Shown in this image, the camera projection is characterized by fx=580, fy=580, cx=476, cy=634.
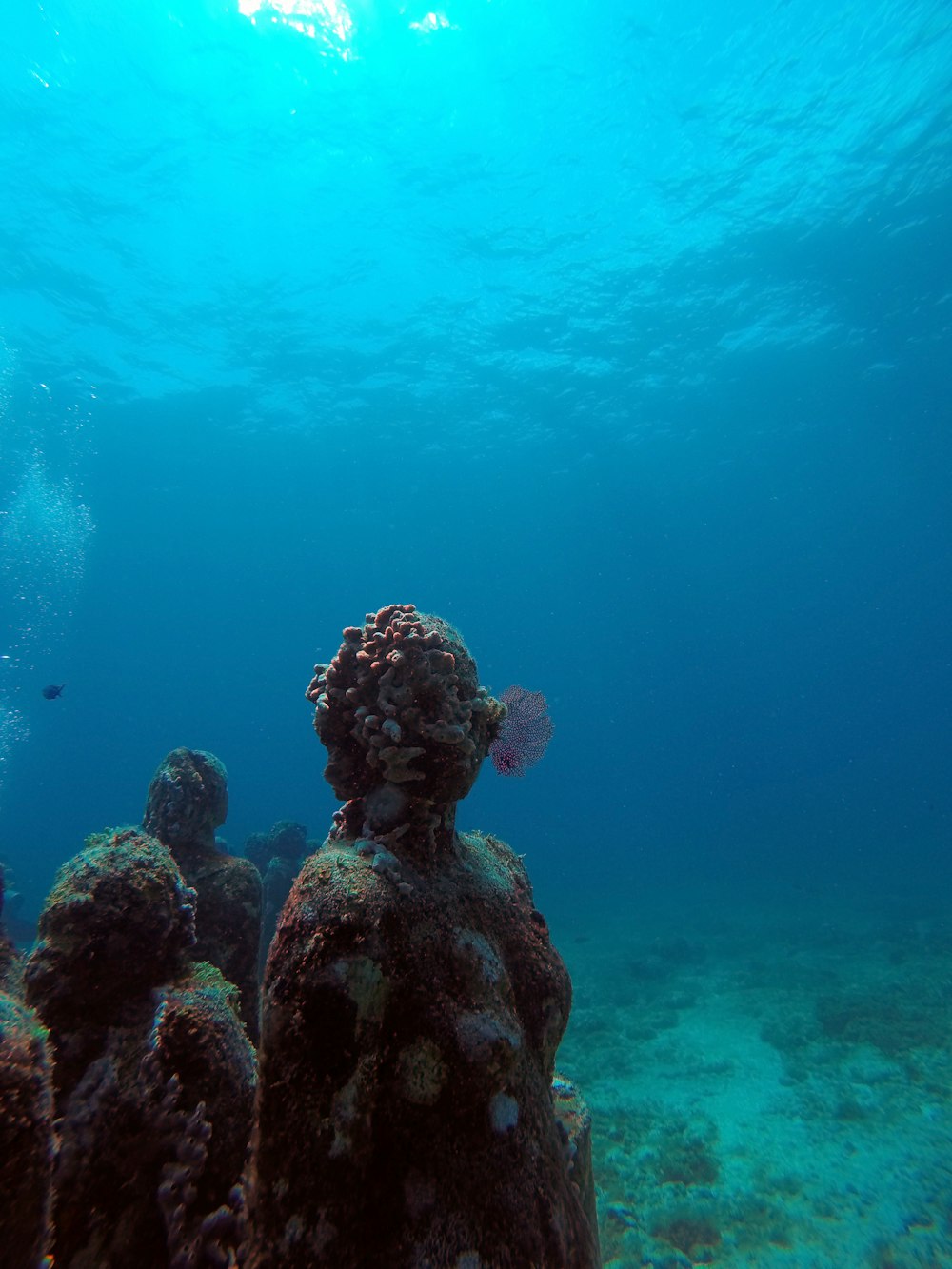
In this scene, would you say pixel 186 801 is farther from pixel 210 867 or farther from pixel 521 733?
pixel 521 733

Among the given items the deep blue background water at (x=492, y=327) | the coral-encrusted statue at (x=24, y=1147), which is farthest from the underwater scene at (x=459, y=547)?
the deep blue background water at (x=492, y=327)

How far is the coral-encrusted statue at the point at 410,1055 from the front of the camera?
2129mm

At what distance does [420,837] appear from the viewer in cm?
333

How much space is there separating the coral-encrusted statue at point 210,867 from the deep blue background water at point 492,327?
31.2 m

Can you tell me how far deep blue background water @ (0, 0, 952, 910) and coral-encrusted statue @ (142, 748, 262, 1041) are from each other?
31.2 m

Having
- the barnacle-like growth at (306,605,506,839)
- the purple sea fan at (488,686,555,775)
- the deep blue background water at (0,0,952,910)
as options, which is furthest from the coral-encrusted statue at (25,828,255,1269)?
the deep blue background water at (0,0,952,910)

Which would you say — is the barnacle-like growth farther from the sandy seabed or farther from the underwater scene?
the sandy seabed

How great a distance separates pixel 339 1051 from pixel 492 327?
42071 millimetres

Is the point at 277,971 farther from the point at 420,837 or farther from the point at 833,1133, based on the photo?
the point at 833,1133

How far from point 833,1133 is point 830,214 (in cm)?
3872

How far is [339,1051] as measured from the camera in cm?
233

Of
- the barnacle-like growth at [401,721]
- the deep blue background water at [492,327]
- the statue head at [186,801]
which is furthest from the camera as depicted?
the deep blue background water at [492,327]

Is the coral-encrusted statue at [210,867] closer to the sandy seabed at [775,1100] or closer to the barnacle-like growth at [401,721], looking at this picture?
the barnacle-like growth at [401,721]

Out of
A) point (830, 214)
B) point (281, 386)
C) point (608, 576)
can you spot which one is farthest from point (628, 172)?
point (608, 576)
